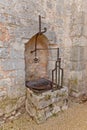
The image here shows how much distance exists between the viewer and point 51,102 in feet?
7.49

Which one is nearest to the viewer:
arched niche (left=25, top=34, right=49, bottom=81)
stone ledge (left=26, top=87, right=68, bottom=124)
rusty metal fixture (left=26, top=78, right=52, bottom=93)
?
stone ledge (left=26, top=87, right=68, bottom=124)

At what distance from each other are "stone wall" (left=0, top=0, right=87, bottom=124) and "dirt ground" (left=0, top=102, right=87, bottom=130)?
0.22 metres

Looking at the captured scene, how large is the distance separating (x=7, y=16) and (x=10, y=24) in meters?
0.11

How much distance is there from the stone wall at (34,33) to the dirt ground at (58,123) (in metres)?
0.22

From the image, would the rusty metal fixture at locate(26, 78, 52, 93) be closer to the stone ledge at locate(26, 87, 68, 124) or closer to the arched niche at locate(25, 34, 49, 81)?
the stone ledge at locate(26, 87, 68, 124)

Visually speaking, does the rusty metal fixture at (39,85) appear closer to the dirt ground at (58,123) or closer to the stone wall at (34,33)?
the stone wall at (34,33)

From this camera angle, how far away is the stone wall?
2.04 meters

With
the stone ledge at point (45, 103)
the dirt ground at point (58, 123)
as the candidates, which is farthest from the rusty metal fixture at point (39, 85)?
the dirt ground at point (58, 123)

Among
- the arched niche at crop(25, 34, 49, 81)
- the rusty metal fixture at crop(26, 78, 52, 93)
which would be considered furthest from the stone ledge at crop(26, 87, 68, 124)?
the arched niche at crop(25, 34, 49, 81)

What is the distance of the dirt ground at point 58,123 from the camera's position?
81.6 inches

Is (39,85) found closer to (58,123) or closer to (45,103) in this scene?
(45,103)

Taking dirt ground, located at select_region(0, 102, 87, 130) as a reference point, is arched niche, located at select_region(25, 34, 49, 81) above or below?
above

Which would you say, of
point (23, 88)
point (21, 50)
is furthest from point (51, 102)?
point (21, 50)

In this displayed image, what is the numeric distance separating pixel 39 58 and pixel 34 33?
58 centimetres
